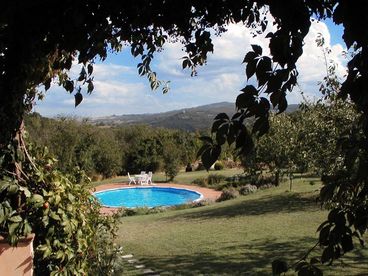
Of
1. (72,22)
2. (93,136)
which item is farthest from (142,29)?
(93,136)

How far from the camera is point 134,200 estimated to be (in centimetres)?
2706

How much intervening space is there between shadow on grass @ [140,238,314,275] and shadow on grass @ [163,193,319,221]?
449 cm

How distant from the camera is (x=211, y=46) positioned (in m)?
1.91

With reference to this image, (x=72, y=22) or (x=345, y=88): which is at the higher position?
(x=72, y=22)

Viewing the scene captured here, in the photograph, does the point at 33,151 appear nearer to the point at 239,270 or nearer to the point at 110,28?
the point at 110,28

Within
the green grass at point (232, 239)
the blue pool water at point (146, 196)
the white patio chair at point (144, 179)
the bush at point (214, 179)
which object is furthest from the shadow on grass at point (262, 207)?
the white patio chair at point (144, 179)

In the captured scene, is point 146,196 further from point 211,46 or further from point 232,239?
point 211,46

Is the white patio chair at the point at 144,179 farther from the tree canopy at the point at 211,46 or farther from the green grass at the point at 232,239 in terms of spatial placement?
the tree canopy at the point at 211,46

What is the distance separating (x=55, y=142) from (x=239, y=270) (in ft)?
69.9

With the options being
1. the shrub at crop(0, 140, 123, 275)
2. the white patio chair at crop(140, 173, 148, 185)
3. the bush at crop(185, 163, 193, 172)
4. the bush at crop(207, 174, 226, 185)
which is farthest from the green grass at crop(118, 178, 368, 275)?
the bush at crop(185, 163, 193, 172)

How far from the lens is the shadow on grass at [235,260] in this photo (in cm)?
741

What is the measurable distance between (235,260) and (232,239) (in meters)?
2.24

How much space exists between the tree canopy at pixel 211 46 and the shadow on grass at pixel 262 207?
1225 centimetres

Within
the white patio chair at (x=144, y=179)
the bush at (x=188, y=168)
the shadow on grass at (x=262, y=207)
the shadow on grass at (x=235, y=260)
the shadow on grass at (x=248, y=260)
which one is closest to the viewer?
the shadow on grass at (x=248, y=260)
